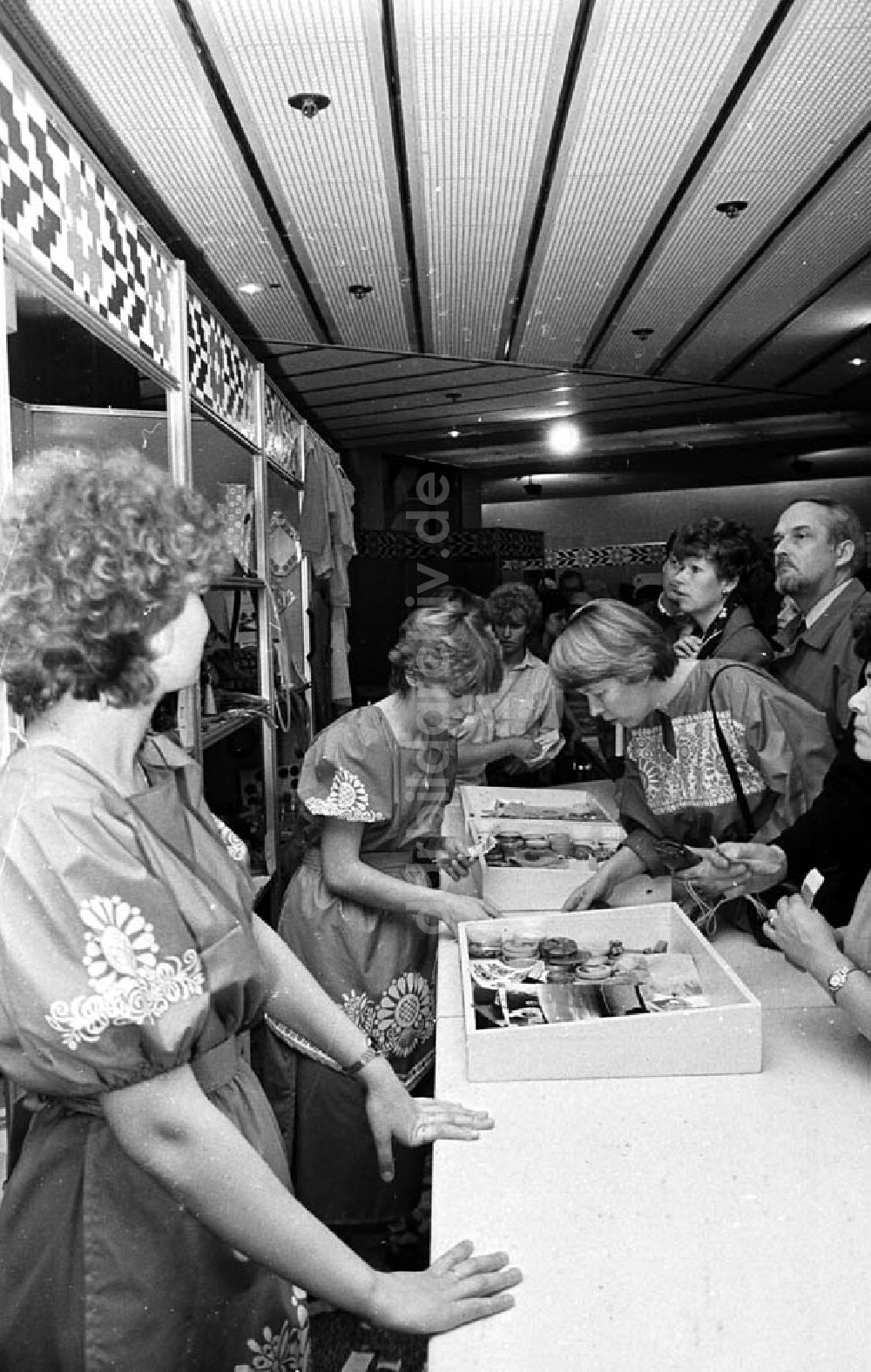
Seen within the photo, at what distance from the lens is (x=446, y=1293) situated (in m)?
0.92

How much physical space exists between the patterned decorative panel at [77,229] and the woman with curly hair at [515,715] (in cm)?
90

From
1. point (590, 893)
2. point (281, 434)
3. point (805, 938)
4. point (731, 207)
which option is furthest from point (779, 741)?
point (281, 434)

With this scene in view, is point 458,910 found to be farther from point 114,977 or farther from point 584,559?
point 114,977

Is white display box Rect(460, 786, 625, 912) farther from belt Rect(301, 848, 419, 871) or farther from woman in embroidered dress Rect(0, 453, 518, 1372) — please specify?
woman in embroidered dress Rect(0, 453, 518, 1372)

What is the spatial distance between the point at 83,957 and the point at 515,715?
1.88m

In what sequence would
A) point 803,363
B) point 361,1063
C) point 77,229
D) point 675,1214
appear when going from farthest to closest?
1. point 803,363
2. point 77,229
3. point 361,1063
4. point 675,1214

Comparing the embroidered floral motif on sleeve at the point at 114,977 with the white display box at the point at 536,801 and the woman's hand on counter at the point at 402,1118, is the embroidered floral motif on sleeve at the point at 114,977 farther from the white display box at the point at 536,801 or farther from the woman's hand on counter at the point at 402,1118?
the white display box at the point at 536,801

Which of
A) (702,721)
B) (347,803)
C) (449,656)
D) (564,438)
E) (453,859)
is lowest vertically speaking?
(453,859)

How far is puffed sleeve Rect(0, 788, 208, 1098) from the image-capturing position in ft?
2.44

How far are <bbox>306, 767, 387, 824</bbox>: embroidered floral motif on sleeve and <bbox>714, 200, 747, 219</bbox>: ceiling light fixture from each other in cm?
158

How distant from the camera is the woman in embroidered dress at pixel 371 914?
182 centimetres

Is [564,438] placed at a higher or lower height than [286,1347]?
higher

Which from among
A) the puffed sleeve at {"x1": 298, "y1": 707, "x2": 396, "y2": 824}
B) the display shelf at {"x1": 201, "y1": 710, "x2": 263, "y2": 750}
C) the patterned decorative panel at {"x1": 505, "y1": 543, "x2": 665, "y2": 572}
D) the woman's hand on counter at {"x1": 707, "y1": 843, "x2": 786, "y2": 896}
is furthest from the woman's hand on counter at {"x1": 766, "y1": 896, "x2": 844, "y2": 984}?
the display shelf at {"x1": 201, "y1": 710, "x2": 263, "y2": 750}

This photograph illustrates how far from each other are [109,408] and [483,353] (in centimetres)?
128
